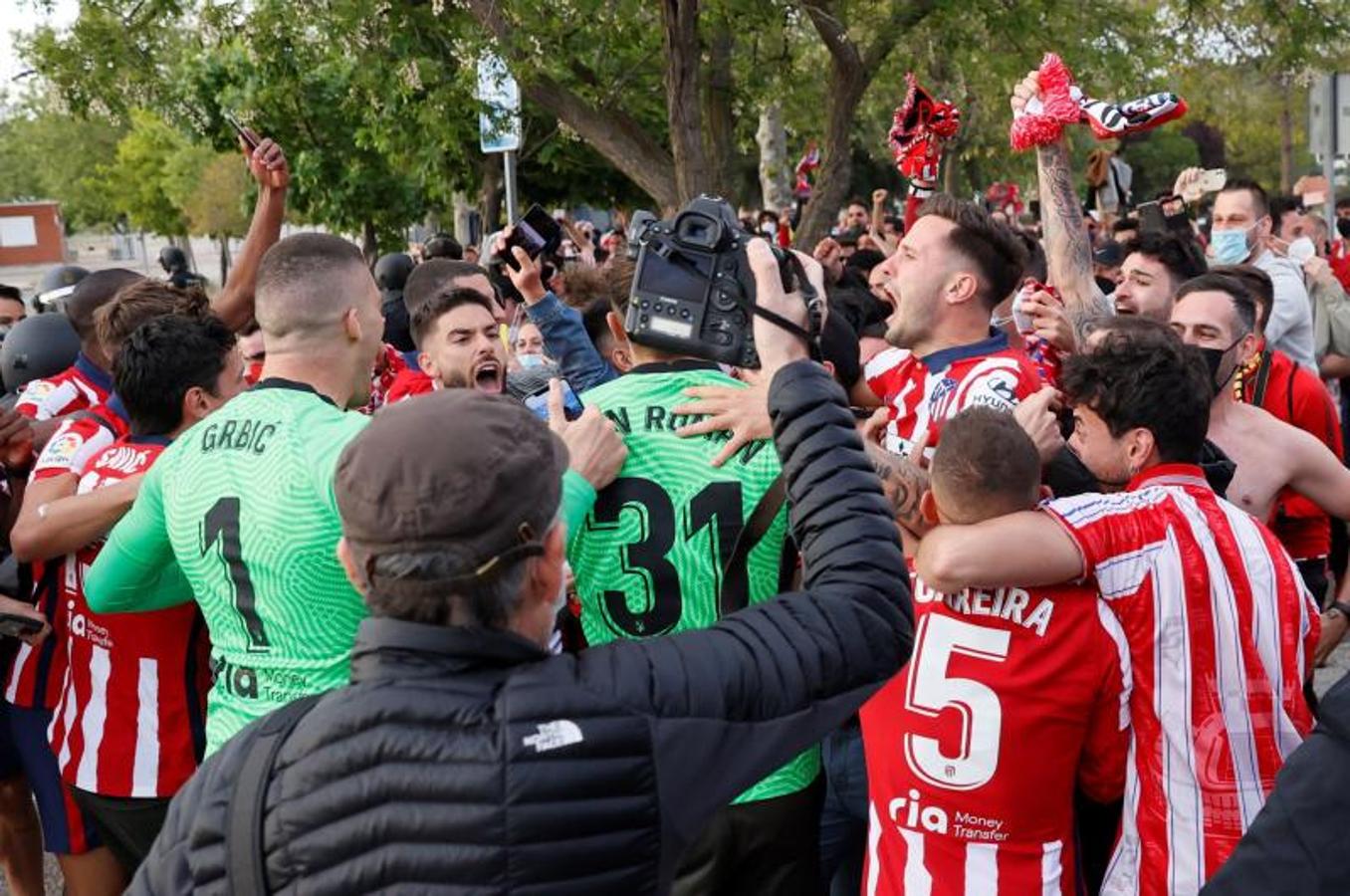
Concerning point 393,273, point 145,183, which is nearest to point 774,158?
point 393,273

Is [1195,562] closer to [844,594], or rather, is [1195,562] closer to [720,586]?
[720,586]

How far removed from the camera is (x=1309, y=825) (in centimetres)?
145

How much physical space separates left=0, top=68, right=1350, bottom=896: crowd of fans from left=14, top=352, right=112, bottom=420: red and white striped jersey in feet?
0.05

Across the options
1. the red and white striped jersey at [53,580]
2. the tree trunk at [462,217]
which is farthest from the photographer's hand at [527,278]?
the tree trunk at [462,217]

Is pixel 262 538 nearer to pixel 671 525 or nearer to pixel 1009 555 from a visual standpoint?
pixel 671 525

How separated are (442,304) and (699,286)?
109 inches

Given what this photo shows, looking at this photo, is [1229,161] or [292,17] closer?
[292,17]

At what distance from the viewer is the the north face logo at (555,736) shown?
161cm

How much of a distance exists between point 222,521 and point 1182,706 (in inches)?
82.9

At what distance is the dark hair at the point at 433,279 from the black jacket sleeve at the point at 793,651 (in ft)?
11.1

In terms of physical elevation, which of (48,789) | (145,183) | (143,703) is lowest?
(48,789)

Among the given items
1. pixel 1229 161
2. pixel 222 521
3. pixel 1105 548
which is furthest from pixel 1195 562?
pixel 1229 161

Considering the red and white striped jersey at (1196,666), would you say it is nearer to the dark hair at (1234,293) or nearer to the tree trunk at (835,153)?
the dark hair at (1234,293)

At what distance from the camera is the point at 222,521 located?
8.93ft
